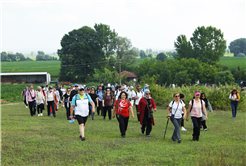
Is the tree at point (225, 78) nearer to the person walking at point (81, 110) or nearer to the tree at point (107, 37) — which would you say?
the tree at point (107, 37)

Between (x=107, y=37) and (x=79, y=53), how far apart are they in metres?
14.0

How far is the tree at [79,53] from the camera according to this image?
73.6 metres

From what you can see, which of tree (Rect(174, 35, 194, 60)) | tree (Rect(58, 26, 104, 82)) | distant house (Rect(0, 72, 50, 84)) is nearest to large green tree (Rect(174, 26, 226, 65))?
tree (Rect(174, 35, 194, 60))

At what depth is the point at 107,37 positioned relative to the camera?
84.4 meters

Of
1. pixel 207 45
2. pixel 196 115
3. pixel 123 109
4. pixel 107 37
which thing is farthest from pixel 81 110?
pixel 207 45

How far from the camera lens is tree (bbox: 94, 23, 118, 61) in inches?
3233

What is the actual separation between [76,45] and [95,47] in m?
5.67

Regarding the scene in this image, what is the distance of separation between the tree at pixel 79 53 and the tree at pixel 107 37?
5103mm

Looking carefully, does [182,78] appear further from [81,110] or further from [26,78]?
[81,110]

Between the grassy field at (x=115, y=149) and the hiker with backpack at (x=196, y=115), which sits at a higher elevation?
the hiker with backpack at (x=196, y=115)

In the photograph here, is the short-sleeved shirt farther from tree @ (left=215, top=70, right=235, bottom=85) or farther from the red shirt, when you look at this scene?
tree @ (left=215, top=70, right=235, bottom=85)

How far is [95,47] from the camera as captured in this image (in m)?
76.2

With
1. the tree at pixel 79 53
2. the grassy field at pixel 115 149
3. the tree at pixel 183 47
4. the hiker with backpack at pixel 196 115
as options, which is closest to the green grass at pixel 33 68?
the tree at pixel 79 53

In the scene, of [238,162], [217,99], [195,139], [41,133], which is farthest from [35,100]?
[217,99]
